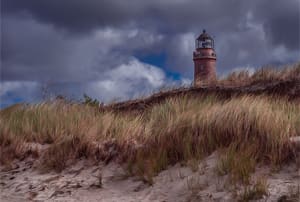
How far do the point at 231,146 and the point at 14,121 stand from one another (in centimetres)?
510

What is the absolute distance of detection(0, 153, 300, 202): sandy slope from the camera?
7340 mm

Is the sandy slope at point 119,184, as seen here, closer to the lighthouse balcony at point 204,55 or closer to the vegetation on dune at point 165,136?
the vegetation on dune at point 165,136

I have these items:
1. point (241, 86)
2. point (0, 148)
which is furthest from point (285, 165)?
point (241, 86)

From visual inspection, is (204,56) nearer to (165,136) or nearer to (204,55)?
(204,55)

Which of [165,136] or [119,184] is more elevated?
[165,136]

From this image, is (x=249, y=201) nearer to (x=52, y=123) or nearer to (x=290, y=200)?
(x=290, y=200)

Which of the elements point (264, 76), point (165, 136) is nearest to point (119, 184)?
point (165, 136)

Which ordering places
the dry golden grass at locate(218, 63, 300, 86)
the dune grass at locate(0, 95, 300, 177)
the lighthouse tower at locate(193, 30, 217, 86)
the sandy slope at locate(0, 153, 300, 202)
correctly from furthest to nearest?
the lighthouse tower at locate(193, 30, 217, 86), the dry golden grass at locate(218, 63, 300, 86), the dune grass at locate(0, 95, 300, 177), the sandy slope at locate(0, 153, 300, 202)

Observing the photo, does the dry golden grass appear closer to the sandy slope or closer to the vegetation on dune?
the vegetation on dune

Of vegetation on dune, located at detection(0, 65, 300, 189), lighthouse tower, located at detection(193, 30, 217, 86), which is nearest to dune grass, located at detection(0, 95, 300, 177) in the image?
vegetation on dune, located at detection(0, 65, 300, 189)

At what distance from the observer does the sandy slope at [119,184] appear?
7.34 m

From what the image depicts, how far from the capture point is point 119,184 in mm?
8477

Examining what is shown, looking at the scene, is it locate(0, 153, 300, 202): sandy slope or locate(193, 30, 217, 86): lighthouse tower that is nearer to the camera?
locate(0, 153, 300, 202): sandy slope

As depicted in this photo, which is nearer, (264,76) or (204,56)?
(264,76)
